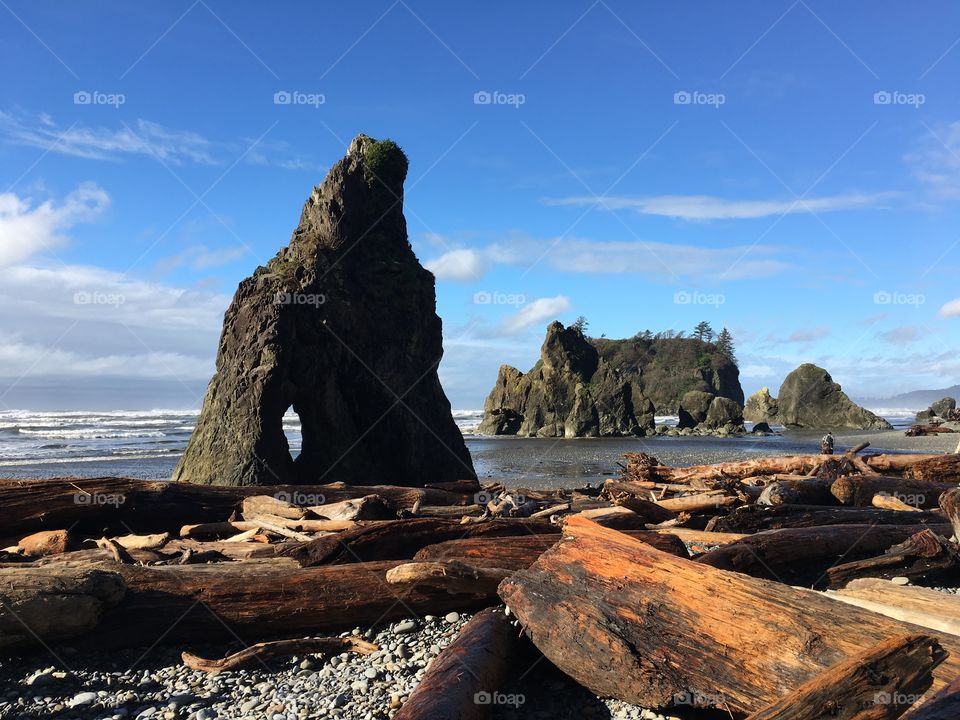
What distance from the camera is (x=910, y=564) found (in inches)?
267

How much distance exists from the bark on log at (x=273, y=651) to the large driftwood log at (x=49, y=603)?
34.5 inches

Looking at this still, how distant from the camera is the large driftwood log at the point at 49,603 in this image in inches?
203

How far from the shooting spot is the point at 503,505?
402 inches

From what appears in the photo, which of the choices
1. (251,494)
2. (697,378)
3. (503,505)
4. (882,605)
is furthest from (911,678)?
(697,378)

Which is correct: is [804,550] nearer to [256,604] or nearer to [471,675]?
[471,675]

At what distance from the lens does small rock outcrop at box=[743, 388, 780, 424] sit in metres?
91.6

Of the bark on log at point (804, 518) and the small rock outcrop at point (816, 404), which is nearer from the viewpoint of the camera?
the bark on log at point (804, 518)

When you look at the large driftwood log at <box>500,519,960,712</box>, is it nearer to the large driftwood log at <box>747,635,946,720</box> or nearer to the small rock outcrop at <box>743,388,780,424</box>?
the large driftwood log at <box>747,635,946,720</box>

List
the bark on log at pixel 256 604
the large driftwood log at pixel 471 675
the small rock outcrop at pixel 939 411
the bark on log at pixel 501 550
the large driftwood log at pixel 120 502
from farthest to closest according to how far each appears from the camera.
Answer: the small rock outcrop at pixel 939 411, the large driftwood log at pixel 120 502, the bark on log at pixel 501 550, the bark on log at pixel 256 604, the large driftwood log at pixel 471 675

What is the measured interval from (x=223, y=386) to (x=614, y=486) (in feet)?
33.3

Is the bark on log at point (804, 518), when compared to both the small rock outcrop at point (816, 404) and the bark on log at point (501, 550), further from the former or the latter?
the small rock outcrop at point (816, 404)

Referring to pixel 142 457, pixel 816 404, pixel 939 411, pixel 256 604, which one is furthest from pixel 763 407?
pixel 256 604

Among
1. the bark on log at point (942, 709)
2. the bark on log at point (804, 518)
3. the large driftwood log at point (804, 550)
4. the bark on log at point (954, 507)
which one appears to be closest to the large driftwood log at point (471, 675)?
the bark on log at point (942, 709)

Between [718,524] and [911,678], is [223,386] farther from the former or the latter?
[911,678]
